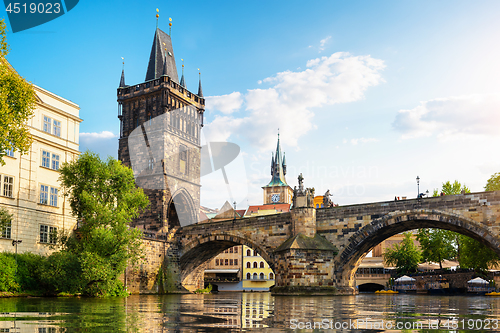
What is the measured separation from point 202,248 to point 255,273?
3185 cm

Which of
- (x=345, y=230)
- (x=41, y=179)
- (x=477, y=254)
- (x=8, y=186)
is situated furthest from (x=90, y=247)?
(x=477, y=254)

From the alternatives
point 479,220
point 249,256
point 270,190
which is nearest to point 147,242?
point 479,220

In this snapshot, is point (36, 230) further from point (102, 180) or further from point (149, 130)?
point (149, 130)

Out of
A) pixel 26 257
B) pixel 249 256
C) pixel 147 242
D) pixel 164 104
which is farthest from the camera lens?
pixel 249 256

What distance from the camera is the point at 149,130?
5066 cm

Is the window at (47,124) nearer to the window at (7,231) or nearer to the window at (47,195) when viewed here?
the window at (47,195)

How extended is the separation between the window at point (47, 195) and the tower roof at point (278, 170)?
9371 centimetres

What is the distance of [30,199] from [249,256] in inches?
1906

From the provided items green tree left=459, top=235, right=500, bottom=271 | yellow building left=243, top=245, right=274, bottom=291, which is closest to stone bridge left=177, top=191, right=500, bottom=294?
green tree left=459, top=235, right=500, bottom=271

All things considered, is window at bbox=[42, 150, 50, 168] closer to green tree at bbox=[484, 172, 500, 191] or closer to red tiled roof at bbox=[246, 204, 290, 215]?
green tree at bbox=[484, 172, 500, 191]

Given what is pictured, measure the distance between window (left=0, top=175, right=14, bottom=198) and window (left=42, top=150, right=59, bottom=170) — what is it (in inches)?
114

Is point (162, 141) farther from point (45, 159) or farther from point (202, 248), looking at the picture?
point (45, 159)

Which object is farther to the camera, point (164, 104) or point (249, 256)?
point (249, 256)

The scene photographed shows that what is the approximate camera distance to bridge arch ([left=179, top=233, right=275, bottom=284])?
39.1m
